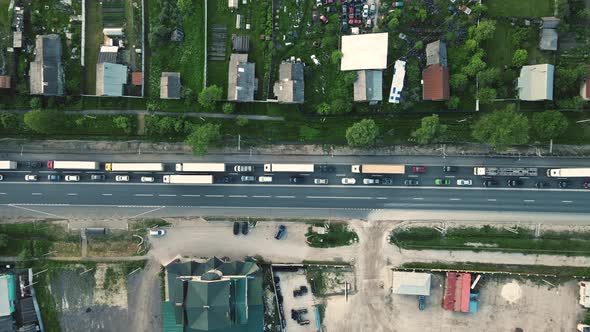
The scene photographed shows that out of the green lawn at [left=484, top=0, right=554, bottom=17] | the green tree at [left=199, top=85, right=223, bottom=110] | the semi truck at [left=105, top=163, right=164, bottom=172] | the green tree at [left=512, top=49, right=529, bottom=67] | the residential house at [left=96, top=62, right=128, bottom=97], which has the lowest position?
the semi truck at [left=105, top=163, right=164, bottom=172]

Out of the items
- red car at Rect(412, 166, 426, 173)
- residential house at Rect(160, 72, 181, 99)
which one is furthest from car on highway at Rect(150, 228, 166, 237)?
red car at Rect(412, 166, 426, 173)

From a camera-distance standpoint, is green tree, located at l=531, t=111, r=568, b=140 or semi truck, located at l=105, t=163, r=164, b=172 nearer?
green tree, located at l=531, t=111, r=568, b=140

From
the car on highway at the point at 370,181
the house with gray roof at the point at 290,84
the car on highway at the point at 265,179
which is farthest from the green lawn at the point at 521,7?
the car on highway at the point at 265,179

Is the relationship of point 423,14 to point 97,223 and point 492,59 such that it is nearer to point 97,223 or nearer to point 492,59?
point 492,59

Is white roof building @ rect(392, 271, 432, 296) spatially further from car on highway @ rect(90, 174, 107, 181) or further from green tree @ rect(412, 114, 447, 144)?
car on highway @ rect(90, 174, 107, 181)

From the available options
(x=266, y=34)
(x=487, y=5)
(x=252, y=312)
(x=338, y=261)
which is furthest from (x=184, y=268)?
(x=487, y=5)

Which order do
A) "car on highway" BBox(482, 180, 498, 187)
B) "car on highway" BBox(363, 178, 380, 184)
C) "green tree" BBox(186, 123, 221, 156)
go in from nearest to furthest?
"green tree" BBox(186, 123, 221, 156), "car on highway" BBox(482, 180, 498, 187), "car on highway" BBox(363, 178, 380, 184)

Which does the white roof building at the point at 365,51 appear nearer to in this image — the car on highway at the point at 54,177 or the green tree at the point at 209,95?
the green tree at the point at 209,95

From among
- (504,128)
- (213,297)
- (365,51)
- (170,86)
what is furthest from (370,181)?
(170,86)
